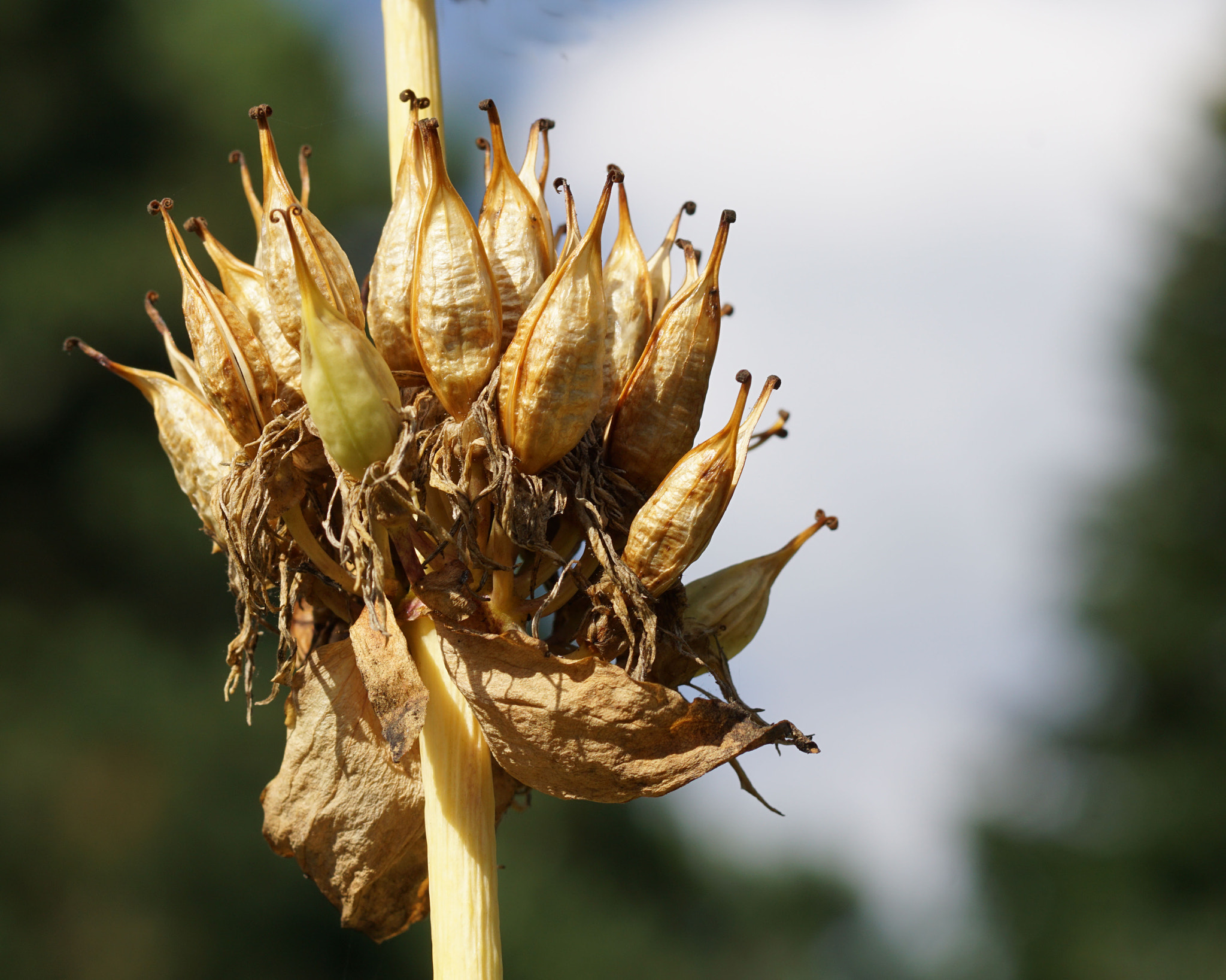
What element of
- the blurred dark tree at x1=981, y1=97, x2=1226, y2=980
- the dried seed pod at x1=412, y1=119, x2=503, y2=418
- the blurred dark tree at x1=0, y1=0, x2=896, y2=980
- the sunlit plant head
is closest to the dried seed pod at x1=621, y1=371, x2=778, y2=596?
the sunlit plant head

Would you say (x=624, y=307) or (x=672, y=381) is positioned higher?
(x=624, y=307)

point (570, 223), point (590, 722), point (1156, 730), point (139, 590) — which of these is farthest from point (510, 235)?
point (1156, 730)

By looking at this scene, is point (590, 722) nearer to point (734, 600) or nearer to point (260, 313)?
point (734, 600)

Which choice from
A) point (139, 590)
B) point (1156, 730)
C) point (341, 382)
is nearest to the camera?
point (341, 382)

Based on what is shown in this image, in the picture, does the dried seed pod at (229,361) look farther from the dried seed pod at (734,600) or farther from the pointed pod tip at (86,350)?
the dried seed pod at (734,600)

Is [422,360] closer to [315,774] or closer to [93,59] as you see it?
[315,774]

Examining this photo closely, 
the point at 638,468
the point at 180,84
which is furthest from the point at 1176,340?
the point at 638,468

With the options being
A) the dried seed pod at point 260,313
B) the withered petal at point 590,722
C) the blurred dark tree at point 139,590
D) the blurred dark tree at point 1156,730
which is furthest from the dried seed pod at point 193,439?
the blurred dark tree at point 1156,730
